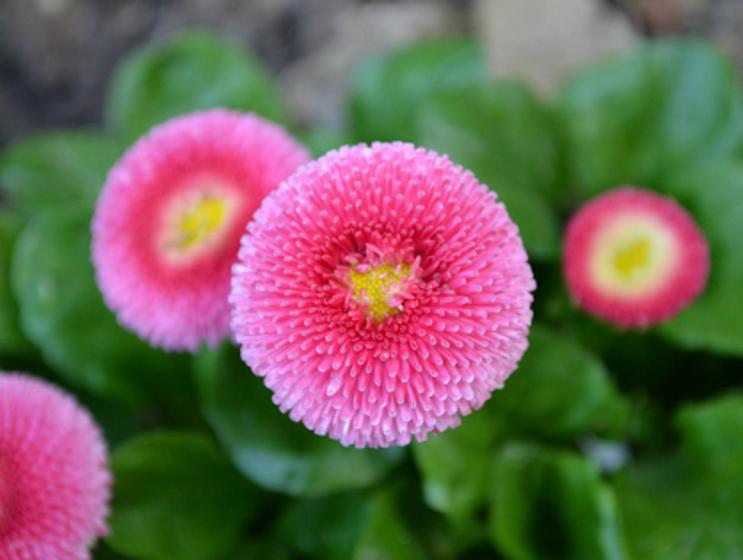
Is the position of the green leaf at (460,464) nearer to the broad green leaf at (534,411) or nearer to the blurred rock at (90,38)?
the broad green leaf at (534,411)

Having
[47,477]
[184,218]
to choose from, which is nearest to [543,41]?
[184,218]

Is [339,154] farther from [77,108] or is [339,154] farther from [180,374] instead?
[77,108]

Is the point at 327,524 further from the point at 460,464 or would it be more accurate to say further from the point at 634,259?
the point at 634,259

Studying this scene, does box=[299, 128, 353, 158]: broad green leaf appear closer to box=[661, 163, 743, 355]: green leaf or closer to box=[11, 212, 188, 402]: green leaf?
box=[11, 212, 188, 402]: green leaf

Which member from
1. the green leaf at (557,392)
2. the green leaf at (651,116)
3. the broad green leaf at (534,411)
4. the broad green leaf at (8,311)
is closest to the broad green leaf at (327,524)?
the broad green leaf at (534,411)

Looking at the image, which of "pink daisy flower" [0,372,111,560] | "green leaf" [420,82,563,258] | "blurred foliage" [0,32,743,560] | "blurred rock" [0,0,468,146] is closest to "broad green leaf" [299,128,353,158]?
"blurred foliage" [0,32,743,560]

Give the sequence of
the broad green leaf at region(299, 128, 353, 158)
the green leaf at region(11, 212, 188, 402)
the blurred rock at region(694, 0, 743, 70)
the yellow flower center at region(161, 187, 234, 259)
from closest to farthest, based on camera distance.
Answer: the yellow flower center at region(161, 187, 234, 259) < the green leaf at region(11, 212, 188, 402) < the broad green leaf at region(299, 128, 353, 158) < the blurred rock at region(694, 0, 743, 70)

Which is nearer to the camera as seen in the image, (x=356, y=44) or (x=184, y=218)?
(x=184, y=218)
